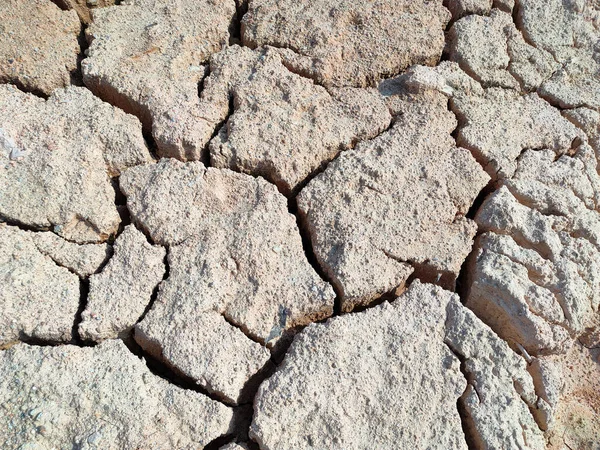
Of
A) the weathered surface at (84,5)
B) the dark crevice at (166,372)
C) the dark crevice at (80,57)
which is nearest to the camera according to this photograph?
the dark crevice at (166,372)

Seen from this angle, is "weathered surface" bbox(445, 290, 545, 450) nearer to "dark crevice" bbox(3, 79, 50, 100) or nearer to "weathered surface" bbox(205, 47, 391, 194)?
"weathered surface" bbox(205, 47, 391, 194)

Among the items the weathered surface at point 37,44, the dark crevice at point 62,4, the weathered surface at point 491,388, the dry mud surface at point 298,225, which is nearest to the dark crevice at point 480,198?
the dry mud surface at point 298,225

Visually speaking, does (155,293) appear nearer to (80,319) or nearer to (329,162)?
(80,319)

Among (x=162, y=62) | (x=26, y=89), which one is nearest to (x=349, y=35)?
(x=162, y=62)

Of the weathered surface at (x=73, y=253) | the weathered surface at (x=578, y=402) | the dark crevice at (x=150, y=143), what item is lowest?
the weathered surface at (x=73, y=253)

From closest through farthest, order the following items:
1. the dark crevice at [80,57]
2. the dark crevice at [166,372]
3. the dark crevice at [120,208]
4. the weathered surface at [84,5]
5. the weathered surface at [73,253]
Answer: the dark crevice at [166,372]
the weathered surface at [73,253]
the dark crevice at [120,208]
the dark crevice at [80,57]
the weathered surface at [84,5]

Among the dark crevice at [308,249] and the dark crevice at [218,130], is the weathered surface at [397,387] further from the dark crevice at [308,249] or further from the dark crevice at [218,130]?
the dark crevice at [218,130]

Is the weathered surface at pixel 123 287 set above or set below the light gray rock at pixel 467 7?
below

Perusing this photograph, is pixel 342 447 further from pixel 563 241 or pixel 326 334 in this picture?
pixel 563 241
